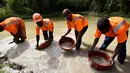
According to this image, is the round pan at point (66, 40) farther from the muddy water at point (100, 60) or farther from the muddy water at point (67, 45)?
the muddy water at point (100, 60)

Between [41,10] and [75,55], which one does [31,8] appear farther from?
[75,55]

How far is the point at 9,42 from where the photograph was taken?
9281 millimetres

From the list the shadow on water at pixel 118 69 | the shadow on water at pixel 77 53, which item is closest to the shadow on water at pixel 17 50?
the shadow on water at pixel 77 53

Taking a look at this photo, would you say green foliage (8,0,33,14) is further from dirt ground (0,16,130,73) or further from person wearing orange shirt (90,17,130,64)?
person wearing orange shirt (90,17,130,64)

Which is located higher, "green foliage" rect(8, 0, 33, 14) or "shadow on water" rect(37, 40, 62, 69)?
"shadow on water" rect(37, 40, 62, 69)

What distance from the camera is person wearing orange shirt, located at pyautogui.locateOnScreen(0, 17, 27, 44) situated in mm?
8609

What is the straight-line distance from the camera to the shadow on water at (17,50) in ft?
27.0

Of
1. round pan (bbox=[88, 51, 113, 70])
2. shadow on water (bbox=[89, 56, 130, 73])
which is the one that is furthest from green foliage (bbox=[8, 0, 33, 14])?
shadow on water (bbox=[89, 56, 130, 73])

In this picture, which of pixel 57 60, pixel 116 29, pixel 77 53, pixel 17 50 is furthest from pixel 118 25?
pixel 17 50

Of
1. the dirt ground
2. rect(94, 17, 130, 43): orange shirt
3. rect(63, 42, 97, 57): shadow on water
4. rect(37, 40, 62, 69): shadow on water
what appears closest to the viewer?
rect(94, 17, 130, 43): orange shirt

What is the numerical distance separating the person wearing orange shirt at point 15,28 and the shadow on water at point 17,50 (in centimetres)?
29

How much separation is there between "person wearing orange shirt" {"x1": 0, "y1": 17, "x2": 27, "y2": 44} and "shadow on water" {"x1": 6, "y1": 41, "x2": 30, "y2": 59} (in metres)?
0.29

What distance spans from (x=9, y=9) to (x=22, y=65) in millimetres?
12142

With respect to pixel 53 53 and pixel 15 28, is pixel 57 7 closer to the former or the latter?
pixel 15 28
